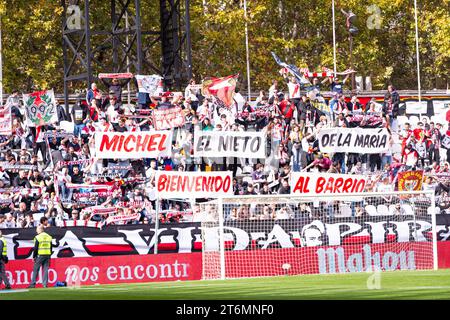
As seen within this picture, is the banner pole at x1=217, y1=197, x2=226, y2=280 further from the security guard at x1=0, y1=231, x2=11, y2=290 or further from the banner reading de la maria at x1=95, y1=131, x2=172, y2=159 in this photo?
the security guard at x1=0, y1=231, x2=11, y2=290

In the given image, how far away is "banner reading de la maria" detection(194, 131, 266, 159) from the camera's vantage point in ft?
116

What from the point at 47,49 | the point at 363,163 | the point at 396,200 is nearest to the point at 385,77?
the point at 47,49

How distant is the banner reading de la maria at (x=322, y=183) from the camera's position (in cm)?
3372

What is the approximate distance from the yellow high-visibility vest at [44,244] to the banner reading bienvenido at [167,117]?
773 centimetres

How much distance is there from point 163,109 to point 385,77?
31.7m

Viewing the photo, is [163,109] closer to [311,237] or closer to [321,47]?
[311,237]

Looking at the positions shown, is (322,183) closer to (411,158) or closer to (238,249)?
(238,249)

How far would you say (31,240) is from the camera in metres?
31.2

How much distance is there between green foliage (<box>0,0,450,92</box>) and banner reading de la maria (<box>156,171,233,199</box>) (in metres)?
19.3

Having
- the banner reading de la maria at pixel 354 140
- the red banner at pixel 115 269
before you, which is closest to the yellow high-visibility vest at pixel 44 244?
the red banner at pixel 115 269

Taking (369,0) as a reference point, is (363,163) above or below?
below

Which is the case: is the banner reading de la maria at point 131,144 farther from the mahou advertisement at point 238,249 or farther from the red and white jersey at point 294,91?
the red and white jersey at point 294,91

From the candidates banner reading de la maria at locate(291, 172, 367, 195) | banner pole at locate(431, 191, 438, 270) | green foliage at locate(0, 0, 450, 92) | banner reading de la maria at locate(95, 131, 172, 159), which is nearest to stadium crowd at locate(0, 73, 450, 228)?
banner reading de la maria at locate(95, 131, 172, 159)

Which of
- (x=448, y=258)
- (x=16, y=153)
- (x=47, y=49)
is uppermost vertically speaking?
(x=47, y=49)
